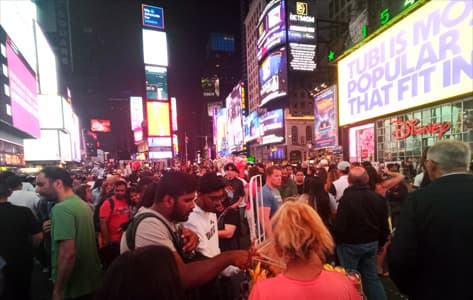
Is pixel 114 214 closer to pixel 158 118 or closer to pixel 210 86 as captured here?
pixel 158 118

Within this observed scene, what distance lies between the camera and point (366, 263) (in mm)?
3594

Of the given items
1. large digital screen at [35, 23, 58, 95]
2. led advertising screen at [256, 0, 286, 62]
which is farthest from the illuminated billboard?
large digital screen at [35, 23, 58, 95]

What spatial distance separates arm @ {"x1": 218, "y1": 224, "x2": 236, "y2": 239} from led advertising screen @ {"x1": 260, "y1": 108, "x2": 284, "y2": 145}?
45.0 m

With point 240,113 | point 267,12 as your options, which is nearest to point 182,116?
point 240,113

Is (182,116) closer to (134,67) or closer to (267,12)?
(134,67)

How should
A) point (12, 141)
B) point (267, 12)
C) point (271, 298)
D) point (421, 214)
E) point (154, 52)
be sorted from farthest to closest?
1. point (154, 52)
2. point (267, 12)
3. point (12, 141)
4. point (421, 214)
5. point (271, 298)

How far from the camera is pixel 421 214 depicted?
2023 mm

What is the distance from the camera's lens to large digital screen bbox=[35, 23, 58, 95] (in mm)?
19812

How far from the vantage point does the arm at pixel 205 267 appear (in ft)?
5.47

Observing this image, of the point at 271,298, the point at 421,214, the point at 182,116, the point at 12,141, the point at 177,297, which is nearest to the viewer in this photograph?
the point at 177,297

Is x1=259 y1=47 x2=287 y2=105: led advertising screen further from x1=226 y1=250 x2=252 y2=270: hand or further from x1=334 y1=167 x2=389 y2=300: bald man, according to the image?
x1=226 y1=250 x2=252 y2=270: hand

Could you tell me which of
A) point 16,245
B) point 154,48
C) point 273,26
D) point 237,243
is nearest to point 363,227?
point 237,243

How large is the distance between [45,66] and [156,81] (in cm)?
3029

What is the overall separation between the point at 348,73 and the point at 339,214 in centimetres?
1535
